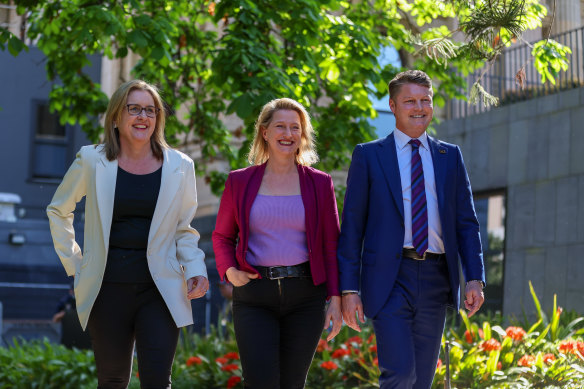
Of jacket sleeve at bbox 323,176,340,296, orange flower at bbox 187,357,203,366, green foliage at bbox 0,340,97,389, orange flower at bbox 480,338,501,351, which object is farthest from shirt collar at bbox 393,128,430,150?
green foliage at bbox 0,340,97,389

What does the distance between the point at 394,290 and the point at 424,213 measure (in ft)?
1.49

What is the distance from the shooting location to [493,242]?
17000 millimetres

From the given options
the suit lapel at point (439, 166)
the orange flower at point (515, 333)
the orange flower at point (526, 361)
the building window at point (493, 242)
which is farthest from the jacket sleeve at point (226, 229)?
the building window at point (493, 242)

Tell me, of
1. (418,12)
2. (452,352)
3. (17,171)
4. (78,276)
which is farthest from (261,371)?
(17,171)

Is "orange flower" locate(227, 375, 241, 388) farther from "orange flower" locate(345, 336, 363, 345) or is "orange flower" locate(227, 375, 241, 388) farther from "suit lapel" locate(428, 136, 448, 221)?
"suit lapel" locate(428, 136, 448, 221)

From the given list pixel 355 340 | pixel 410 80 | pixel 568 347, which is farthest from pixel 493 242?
pixel 410 80

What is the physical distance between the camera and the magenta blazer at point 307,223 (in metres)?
5.14

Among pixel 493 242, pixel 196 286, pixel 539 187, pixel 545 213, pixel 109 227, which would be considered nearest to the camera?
pixel 109 227

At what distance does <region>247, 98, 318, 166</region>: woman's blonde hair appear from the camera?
5.37 m

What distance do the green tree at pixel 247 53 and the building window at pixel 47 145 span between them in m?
16.8

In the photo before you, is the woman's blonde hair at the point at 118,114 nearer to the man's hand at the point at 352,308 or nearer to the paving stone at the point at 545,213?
the man's hand at the point at 352,308

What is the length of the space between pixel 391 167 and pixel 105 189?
1.58 metres

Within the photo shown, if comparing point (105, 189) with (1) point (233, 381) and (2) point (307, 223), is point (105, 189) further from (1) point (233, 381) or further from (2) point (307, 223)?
(1) point (233, 381)

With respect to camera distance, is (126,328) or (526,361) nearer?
(126,328)
